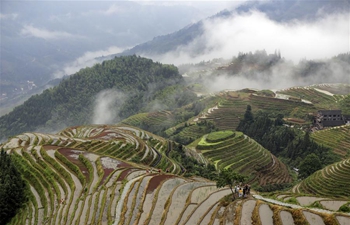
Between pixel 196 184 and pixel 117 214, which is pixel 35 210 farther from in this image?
pixel 196 184

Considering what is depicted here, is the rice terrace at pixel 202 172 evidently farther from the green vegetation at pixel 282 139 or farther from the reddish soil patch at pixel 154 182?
the green vegetation at pixel 282 139

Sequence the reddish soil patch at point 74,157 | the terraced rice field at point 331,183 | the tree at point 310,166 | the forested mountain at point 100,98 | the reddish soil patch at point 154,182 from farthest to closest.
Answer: the forested mountain at point 100,98 → the tree at point 310,166 → the terraced rice field at point 331,183 → the reddish soil patch at point 74,157 → the reddish soil patch at point 154,182

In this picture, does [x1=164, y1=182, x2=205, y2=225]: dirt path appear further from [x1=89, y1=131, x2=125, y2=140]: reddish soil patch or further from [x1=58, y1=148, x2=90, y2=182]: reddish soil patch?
[x1=89, y1=131, x2=125, y2=140]: reddish soil patch

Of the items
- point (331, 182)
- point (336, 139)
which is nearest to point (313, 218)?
point (331, 182)

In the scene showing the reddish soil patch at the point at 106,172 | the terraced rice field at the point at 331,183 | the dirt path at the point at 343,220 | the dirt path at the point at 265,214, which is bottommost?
the terraced rice field at the point at 331,183

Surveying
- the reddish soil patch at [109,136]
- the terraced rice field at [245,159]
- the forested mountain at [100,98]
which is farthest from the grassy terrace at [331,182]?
the forested mountain at [100,98]

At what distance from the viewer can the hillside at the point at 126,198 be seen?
23.5 m

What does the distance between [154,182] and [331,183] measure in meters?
28.8

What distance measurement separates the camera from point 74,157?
45312 mm

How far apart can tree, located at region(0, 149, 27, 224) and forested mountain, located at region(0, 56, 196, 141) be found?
383ft

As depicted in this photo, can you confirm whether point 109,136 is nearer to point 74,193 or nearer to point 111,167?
point 111,167

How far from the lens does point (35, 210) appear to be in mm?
34781

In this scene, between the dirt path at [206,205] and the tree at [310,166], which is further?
the tree at [310,166]

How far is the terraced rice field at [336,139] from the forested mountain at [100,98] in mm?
79474
